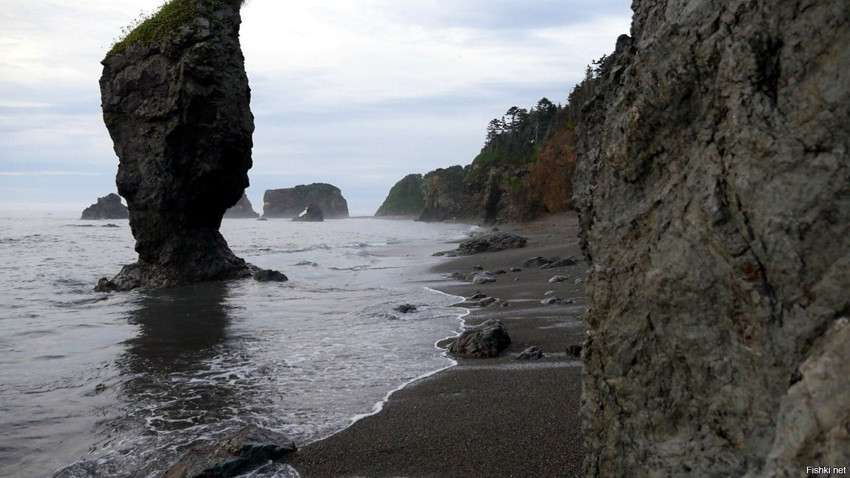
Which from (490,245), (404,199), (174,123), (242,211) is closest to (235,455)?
(174,123)

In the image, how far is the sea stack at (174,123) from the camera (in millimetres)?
18109

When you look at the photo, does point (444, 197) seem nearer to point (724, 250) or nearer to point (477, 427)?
point (477, 427)

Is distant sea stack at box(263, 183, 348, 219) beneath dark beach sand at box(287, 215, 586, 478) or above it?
above

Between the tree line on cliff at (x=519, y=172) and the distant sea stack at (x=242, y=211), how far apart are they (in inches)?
2157

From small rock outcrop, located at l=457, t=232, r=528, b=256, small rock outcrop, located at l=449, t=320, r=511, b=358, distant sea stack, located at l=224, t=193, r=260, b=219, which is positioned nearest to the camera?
small rock outcrop, located at l=449, t=320, r=511, b=358

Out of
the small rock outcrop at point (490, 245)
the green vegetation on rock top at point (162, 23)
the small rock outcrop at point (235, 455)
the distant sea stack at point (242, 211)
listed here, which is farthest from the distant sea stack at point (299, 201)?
the small rock outcrop at point (235, 455)

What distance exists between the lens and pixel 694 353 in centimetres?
274

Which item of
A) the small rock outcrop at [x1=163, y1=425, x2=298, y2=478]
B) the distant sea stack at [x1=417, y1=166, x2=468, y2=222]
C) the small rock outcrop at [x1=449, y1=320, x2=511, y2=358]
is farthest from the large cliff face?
the distant sea stack at [x1=417, y1=166, x2=468, y2=222]

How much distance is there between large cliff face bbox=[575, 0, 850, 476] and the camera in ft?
7.32

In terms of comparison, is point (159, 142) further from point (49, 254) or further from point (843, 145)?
point (843, 145)

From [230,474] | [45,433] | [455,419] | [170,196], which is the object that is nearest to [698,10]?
[455,419]

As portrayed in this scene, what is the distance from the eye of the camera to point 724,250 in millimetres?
2602

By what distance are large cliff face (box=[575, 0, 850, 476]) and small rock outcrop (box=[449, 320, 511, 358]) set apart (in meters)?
4.84

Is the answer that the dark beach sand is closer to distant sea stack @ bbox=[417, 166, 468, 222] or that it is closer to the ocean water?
the ocean water
